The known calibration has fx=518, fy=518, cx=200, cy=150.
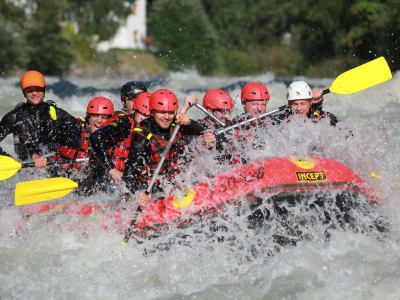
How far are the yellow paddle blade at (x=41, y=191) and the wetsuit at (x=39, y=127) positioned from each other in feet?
2.66

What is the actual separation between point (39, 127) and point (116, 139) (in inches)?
51.8

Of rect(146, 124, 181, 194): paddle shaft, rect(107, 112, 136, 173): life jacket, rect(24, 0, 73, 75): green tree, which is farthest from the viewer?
rect(24, 0, 73, 75): green tree

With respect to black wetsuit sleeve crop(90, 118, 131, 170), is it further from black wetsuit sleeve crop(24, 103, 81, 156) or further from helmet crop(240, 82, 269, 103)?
helmet crop(240, 82, 269, 103)

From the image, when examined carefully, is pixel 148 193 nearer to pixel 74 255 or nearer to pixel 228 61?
pixel 74 255

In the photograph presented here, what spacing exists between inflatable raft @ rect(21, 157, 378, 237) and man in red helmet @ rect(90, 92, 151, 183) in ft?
1.47

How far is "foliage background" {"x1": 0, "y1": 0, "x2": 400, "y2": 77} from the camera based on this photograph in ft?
64.4

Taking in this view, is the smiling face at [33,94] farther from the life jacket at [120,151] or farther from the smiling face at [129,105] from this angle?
the life jacket at [120,151]

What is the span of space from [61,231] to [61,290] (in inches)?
32.6

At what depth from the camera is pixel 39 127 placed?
216 inches

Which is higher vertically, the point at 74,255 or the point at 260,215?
the point at 260,215

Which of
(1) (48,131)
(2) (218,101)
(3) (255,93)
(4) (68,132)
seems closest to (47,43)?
(1) (48,131)

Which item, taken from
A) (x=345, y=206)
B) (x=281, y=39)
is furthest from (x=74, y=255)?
(x=281, y=39)

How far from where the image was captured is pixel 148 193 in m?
4.09

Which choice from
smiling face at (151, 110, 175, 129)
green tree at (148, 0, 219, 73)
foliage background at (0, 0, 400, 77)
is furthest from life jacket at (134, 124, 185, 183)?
green tree at (148, 0, 219, 73)
